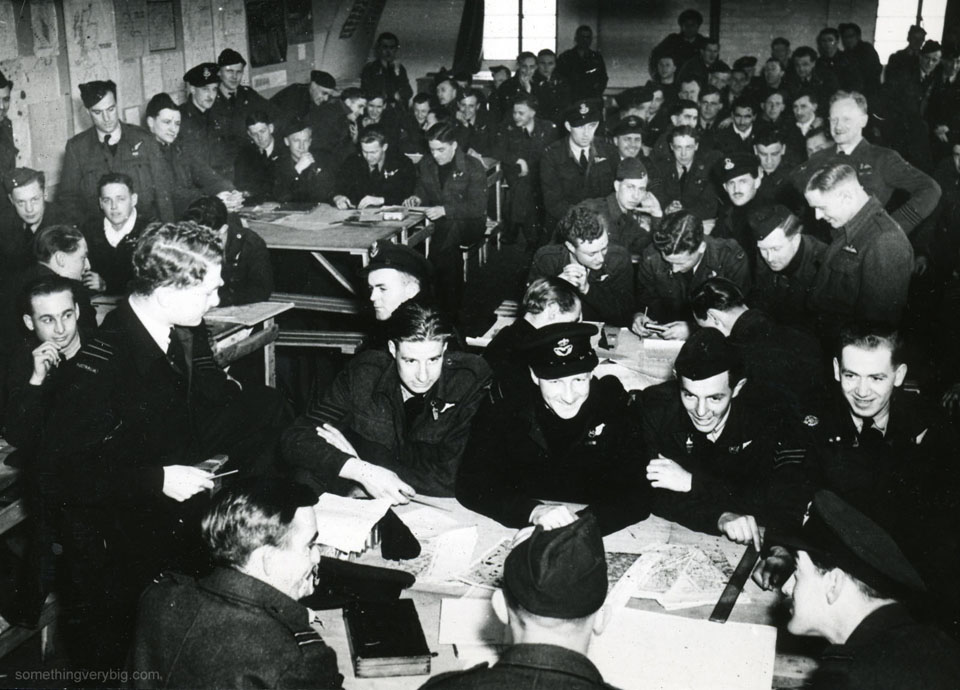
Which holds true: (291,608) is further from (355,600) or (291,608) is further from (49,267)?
(49,267)

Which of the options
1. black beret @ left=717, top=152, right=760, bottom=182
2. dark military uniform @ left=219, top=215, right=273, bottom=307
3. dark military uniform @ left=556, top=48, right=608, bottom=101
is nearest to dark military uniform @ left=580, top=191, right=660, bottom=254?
black beret @ left=717, top=152, right=760, bottom=182

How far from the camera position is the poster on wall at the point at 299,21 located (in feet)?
35.9

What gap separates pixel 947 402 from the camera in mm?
3490

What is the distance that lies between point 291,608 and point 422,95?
8.54 m

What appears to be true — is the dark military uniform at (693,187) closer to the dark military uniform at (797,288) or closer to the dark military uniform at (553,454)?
the dark military uniform at (797,288)

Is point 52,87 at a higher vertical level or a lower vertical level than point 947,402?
higher

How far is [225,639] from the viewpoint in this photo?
178 centimetres

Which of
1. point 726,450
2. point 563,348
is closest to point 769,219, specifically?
point 726,450

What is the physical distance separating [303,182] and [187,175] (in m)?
1.09

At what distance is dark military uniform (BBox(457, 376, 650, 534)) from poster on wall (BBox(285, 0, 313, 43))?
9.33 meters

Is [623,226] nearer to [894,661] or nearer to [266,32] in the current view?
[894,661]

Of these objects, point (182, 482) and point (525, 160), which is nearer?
point (182, 482)

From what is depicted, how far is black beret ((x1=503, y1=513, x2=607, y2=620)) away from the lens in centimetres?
162

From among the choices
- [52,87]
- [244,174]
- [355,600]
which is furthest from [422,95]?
[355,600]
